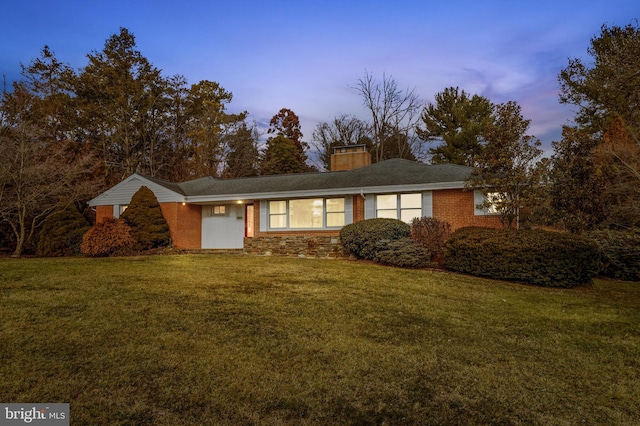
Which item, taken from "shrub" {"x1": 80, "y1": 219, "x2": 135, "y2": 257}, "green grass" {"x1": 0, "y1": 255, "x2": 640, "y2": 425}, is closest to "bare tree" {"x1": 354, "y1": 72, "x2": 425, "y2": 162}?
"shrub" {"x1": 80, "y1": 219, "x2": 135, "y2": 257}

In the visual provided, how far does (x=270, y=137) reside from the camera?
1425 inches

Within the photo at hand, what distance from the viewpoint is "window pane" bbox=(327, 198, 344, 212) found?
15.8 m

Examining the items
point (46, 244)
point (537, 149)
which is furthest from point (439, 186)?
point (46, 244)

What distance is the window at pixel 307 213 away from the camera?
15836mm

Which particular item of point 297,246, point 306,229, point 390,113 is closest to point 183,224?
point 306,229

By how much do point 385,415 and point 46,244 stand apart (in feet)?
62.1

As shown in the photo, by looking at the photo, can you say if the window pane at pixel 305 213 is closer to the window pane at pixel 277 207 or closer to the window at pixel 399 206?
the window pane at pixel 277 207

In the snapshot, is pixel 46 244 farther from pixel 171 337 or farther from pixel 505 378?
pixel 505 378

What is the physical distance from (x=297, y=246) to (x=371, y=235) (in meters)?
3.79

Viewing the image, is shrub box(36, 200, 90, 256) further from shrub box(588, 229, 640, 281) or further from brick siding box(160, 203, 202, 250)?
shrub box(588, 229, 640, 281)

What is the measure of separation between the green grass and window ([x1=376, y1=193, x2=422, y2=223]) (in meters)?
6.92

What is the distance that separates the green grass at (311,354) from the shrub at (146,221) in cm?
853

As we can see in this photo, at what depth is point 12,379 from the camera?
3246 millimetres

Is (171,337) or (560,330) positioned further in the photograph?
(560,330)
